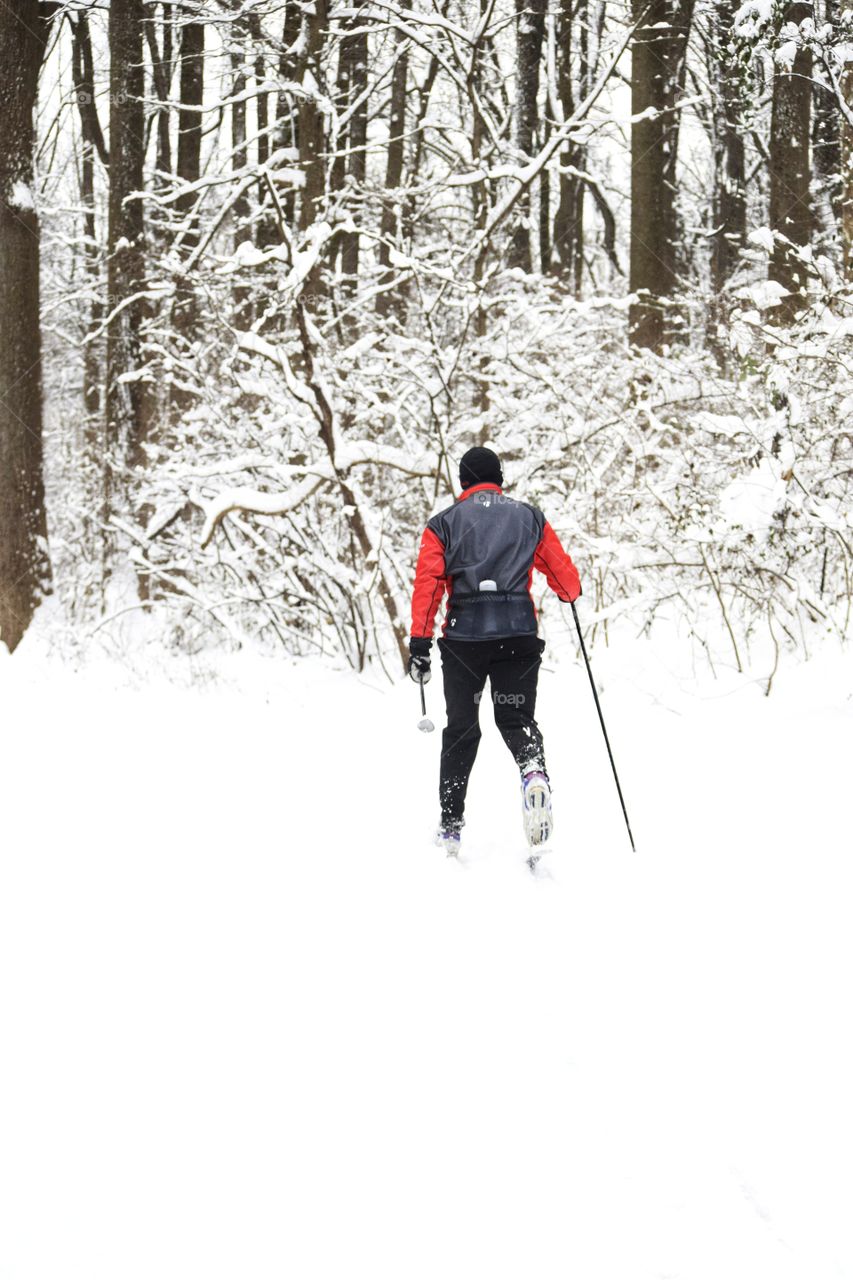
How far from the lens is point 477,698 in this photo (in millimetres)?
4844

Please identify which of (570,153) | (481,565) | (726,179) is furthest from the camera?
(726,179)

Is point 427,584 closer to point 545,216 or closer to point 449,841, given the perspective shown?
point 449,841

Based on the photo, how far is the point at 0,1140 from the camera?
247 cm

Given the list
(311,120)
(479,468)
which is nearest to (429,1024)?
(479,468)

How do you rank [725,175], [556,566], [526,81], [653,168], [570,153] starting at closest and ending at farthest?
[556,566] < [653,168] < [526,81] < [570,153] < [725,175]

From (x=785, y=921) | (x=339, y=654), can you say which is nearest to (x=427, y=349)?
(x=339, y=654)

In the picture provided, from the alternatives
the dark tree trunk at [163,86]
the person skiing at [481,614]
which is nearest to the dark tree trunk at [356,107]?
the dark tree trunk at [163,86]

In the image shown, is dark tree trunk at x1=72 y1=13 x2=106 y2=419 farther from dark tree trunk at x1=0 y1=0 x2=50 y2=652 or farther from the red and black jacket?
the red and black jacket

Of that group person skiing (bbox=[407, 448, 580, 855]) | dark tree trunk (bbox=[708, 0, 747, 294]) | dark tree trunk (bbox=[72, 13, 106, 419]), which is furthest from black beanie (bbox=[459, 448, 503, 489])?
dark tree trunk (bbox=[72, 13, 106, 419])

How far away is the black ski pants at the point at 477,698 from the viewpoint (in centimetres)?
473

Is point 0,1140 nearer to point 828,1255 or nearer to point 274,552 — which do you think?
point 828,1255

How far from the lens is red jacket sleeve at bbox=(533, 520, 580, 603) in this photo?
479 cm

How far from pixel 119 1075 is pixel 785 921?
7.94ft

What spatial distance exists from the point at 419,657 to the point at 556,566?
774mm
